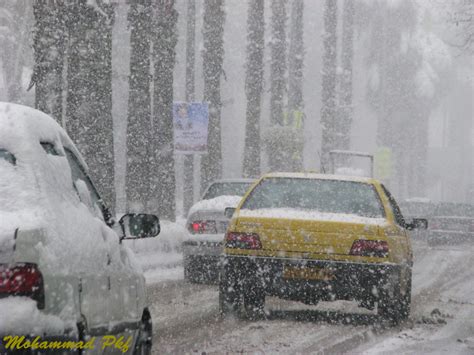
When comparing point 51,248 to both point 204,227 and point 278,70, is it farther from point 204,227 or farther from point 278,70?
point 278,70

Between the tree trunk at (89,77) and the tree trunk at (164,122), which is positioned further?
the tree trunk at (164,122)

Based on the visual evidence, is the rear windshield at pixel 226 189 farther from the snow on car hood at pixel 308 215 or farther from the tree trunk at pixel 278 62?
the tree trunk at pixel 278 62

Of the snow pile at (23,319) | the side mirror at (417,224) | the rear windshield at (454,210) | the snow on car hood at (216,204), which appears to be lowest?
the rear windshield at (454,210)

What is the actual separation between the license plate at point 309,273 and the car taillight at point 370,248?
32 cm

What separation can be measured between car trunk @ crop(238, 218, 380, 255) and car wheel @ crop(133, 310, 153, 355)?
5594 mm

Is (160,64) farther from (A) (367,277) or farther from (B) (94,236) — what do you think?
(B) (94,236)

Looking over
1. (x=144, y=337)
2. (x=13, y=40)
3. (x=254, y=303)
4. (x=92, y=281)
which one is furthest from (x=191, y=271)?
(x=13, y=40)

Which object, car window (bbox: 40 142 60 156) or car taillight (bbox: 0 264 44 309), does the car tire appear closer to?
car window (bbox: 40 142 60 156)

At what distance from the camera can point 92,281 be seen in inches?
198

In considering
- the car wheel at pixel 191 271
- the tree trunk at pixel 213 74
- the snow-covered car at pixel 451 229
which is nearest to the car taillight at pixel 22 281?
the car wheel at pixel 191 271

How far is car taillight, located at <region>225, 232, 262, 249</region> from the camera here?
482 inches

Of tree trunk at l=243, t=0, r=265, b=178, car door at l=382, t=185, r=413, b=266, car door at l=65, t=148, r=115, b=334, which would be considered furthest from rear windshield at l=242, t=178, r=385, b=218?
tree trunk at l=243, t=0, r=265, b=178

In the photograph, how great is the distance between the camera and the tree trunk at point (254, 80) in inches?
1458

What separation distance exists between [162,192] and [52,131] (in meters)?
22.6
